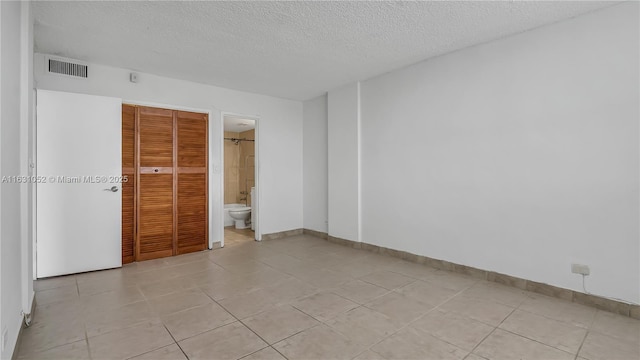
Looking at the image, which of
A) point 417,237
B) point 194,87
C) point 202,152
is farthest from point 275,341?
point 194,87

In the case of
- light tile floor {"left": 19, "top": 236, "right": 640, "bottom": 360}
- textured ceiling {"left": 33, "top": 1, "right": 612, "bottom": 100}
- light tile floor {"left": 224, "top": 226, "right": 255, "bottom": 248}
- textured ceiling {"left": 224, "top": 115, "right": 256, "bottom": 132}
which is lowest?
light tile floor {"left": 19, "top": 236, "right": 640, "bottom": 360}

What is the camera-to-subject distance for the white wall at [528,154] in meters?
2.52

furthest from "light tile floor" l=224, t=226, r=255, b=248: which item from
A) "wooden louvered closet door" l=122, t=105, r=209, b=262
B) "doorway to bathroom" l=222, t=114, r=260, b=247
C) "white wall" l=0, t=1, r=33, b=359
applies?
"white wall" l=0, t=1, r=33, b=359

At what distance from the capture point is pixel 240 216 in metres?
6.43

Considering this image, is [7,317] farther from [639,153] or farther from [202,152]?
[639,153]

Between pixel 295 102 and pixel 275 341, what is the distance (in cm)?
457

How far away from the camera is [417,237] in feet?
13.0

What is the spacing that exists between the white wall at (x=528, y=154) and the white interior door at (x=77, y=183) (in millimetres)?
3584

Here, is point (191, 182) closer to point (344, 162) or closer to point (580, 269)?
point (344, 162)

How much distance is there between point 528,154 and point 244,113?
4.06 m

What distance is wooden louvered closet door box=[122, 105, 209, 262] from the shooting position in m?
4.06

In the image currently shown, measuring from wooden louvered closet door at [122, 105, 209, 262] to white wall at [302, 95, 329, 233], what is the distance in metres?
1.90

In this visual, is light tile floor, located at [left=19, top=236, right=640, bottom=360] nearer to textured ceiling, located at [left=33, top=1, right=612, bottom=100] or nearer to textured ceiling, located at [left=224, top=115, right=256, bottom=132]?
textured ceiling, located at [left=33, top=1, right=612, bottom=100]

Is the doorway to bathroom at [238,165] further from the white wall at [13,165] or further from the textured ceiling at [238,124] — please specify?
the white wall at [13,165]
